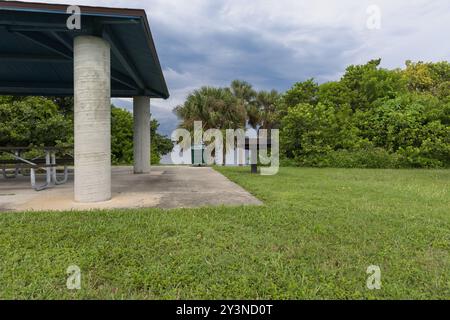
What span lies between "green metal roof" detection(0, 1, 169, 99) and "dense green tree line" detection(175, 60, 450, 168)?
8.14 metres

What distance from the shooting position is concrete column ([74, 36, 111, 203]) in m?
5.06

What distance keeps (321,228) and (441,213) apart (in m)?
2.29

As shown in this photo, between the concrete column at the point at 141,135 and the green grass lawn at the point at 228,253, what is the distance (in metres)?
6.74

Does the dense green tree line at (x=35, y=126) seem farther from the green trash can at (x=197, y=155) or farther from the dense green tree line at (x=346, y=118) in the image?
the dense green tree line at (x=346, y=118)

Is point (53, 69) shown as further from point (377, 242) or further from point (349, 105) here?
point (349, 105)

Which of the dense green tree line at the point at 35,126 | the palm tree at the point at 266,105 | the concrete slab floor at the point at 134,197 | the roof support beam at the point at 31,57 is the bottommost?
the concrete slab floor at the point at 134,197

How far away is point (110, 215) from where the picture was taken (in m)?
4.20

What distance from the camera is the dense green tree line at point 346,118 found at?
1579 cm

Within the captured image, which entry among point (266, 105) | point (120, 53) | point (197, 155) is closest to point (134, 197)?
point (120, 53)

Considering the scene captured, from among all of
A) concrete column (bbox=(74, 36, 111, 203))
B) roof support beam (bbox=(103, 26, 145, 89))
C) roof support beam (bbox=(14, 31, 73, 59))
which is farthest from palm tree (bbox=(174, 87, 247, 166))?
concrete column (bbox=(74, 36, 111, 203))

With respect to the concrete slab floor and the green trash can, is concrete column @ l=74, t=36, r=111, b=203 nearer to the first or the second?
the concrete slab floor

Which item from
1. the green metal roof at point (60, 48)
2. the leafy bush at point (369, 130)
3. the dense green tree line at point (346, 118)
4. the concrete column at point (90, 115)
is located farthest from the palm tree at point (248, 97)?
the concrete column at point (90, 115)

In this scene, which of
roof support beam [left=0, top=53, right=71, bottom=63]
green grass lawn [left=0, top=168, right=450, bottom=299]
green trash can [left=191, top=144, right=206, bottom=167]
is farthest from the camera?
green trash can [left=191, top=144, right=206, bottom=167]

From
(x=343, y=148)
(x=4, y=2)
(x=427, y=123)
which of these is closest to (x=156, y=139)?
(x=343, y=148)
